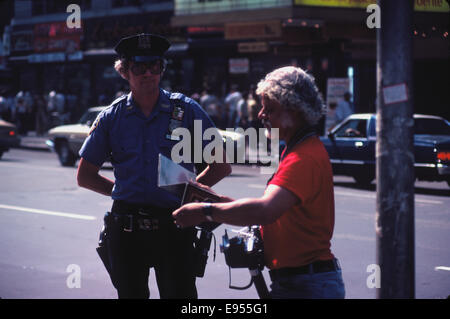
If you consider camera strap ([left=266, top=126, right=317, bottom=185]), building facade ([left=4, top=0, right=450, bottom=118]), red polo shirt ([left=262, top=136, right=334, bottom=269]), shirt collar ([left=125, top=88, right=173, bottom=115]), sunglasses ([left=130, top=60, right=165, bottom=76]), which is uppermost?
building facade ([left=4, top=0, right=450, bottom=118])

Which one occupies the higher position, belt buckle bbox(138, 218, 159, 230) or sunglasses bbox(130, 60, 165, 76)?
sunglasses bbox(130, 60, 165, 76)

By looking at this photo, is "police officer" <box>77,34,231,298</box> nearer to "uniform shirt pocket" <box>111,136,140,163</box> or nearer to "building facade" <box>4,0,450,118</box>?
"uniform shirt pocket" <box>111,136,140,163</box>

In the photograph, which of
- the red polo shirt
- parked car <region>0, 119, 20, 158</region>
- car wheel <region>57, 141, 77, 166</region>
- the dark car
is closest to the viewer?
the red polo shirt

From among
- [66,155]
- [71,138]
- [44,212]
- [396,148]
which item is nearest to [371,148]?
[44,212]

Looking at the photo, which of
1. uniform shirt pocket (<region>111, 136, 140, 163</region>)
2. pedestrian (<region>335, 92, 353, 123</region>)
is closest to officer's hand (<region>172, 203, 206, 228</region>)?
uniform shirt pocket (<region>111, 136, 140, 163</region>)

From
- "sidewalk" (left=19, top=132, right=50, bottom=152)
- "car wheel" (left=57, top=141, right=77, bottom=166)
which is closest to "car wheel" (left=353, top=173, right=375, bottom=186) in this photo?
"car wheel" (left=57, top=141, right=77, bottom=166)

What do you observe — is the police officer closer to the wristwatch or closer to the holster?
the holster

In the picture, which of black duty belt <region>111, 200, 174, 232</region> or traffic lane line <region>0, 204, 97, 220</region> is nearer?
black duty belt <region>111, 200, 174, 232</region>

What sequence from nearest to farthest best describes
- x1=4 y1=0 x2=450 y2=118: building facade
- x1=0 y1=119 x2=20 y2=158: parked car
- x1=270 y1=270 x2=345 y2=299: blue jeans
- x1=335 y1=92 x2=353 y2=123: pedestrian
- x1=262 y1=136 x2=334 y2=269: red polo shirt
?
x1=262 y1=136 x2=334 y2=269: red polo shirt
x1=270 y1=270 x2=345 y2=299: blue jeans
x1=335 y1=92 x2=353 y2=123: pedestrian
x1=0 y1=119 x2=20 y2=158: parked car
x1=4 y1=0 x2=450 y2=118: building facade

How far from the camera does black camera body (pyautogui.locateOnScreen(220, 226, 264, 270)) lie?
11.0 ft

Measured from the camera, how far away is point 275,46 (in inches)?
1016

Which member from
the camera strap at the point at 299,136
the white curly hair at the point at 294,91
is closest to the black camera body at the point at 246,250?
the camera strap at the point at 299,136

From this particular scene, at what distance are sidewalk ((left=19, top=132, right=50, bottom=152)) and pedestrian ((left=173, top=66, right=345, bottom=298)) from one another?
81.5 feet

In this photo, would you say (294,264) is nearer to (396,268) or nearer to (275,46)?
(396,268)
